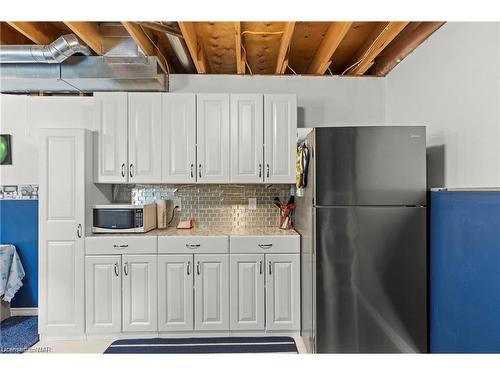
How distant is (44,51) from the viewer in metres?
2.57

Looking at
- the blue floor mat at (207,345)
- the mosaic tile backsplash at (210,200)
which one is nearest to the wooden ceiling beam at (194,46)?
the mosaic tile backsplash at (210,200)

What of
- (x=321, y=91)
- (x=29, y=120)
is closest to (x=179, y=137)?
(x=321, y=91)

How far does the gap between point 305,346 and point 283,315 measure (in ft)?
1.00

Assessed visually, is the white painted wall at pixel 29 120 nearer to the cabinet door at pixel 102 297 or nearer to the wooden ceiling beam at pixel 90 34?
the wooden ceiling beam at pixel 90 34

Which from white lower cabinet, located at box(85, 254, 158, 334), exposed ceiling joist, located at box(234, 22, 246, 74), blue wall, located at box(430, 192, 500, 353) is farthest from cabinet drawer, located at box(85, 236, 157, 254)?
blue wall, located at box(430, 192, 500, 353)

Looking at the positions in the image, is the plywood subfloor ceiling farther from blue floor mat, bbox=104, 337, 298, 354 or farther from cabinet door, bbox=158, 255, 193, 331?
blue floor mat, bbox=104, 337, 298, 354

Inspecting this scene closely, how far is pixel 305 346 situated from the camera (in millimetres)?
2570

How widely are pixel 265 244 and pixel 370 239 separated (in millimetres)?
920

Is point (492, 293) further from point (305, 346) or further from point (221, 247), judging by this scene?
point (221, 247)

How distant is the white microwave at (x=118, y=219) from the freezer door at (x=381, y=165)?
1769mm

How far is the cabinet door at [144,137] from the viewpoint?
2.90m

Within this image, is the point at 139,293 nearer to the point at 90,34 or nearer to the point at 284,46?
the point at 90,34
